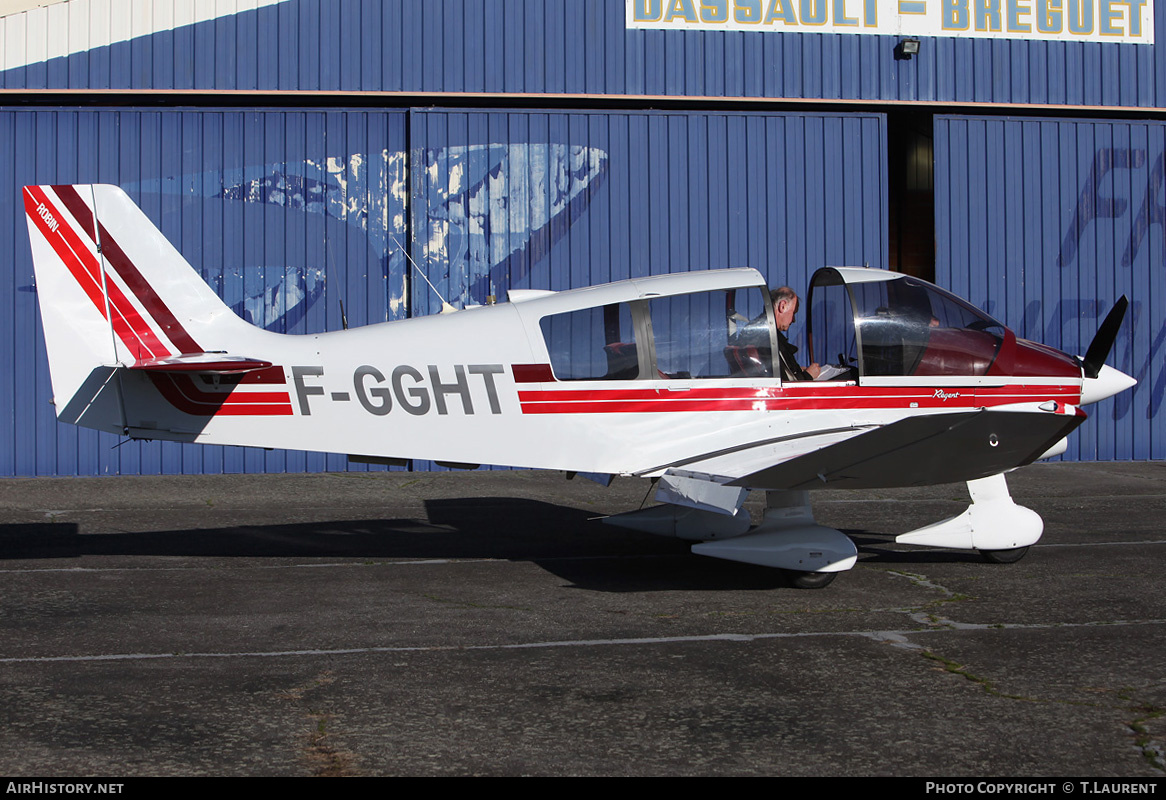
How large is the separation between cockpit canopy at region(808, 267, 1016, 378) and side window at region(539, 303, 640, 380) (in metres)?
1.49

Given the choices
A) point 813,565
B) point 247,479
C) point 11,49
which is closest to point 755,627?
point 813,565

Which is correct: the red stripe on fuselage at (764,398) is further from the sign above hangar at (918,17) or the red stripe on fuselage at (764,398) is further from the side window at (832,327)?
the sign above hangar at (918,17)

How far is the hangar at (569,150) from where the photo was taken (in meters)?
13.8

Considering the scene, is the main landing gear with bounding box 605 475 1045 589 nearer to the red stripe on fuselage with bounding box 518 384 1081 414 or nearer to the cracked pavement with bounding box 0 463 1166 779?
the cracked pavement with bounding box 0 463 1166 779

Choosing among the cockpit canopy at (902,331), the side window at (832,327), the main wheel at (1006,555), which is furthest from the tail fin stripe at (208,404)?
the main wheel at (1006,555)

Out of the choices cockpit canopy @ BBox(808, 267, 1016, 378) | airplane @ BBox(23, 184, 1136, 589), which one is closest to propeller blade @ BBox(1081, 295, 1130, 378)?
airplane @ BBox(23, 184, 1136, 589)

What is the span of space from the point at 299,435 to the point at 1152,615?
542 cm

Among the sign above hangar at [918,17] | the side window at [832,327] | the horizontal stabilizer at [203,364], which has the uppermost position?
the sign above hangar at [918,17]

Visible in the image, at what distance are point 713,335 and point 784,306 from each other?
0.60 metres

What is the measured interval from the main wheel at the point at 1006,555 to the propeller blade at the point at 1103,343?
137cm

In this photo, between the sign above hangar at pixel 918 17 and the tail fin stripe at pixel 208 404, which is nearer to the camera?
the tail fin stripe at pixel 208 404

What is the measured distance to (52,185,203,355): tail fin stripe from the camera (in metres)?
7.13

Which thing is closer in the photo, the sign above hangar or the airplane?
the airplane

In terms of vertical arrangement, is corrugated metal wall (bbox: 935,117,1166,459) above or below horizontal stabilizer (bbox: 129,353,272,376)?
above
